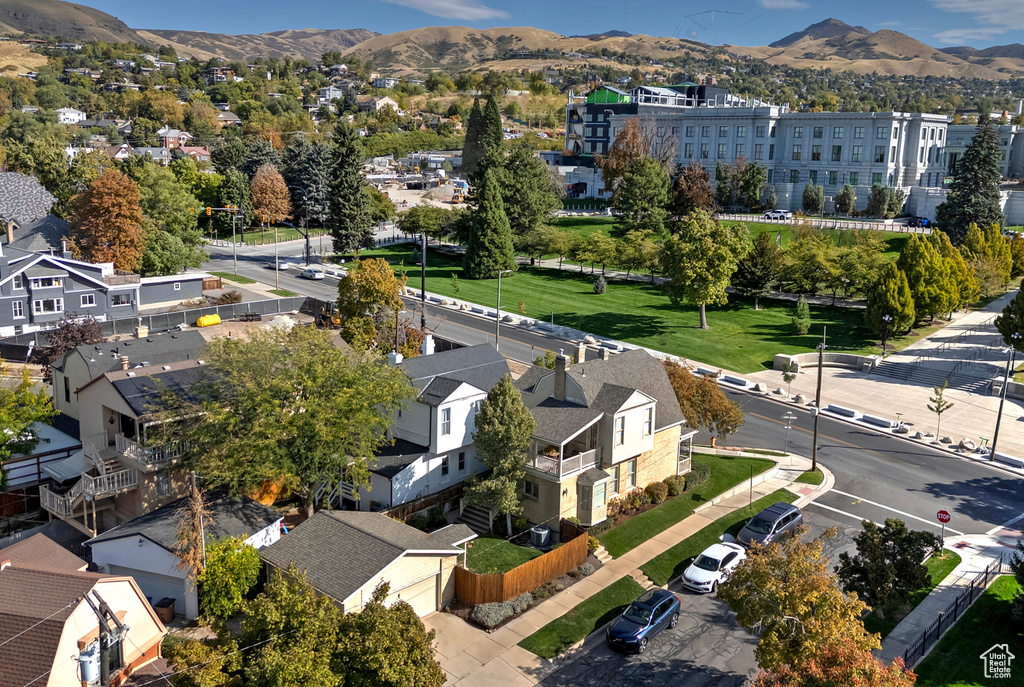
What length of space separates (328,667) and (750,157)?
4675 inches

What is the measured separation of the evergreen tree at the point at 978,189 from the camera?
88.8m

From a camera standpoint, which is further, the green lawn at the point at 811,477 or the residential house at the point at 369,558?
the green lawn at the point at 811,477

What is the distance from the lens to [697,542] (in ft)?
117

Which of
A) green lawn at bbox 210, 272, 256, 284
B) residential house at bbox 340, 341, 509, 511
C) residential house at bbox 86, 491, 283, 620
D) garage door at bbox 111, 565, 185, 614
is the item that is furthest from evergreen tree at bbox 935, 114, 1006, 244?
garage door at bbox 111, 565, 185, 614

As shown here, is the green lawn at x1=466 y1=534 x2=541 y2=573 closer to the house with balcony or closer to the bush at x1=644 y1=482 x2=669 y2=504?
the house with balcony

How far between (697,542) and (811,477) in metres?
11.0

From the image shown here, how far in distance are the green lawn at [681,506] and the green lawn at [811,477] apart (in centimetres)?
187

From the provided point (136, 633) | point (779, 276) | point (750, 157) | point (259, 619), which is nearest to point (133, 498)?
point (136, 633)

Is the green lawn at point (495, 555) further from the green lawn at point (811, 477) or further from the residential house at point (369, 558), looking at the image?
the green lawn at point (811, 477)

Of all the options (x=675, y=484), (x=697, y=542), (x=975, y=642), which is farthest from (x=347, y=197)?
(x=975, y=642)


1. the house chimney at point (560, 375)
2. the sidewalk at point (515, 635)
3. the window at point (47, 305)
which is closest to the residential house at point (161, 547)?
the sidewalk at point (515, 635)

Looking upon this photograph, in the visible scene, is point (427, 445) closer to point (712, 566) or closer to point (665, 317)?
point (712, 566)

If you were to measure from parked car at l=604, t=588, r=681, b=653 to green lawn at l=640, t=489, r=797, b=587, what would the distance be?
10.4ft

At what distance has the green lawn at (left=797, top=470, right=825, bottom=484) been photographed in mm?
42812
